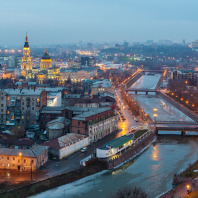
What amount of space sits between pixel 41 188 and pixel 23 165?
1390 millimetres

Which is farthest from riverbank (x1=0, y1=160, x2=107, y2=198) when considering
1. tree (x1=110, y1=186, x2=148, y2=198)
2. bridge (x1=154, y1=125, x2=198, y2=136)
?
bridge (x1=154, y1=125, x2=198, y2=136)

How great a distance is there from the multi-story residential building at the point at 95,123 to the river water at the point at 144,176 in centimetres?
173

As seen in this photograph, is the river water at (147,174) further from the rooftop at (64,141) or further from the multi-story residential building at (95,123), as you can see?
the multi-story residential building at (95,123)

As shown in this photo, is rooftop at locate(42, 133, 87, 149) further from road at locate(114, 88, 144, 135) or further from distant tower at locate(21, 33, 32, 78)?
distant tower at locate(21, 33, 32, 78)

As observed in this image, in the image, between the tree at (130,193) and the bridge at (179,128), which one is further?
the bridge at (179,128)

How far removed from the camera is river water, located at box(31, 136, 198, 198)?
10141mm

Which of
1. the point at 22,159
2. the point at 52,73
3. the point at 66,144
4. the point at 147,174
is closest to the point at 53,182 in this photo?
the point at 22,159

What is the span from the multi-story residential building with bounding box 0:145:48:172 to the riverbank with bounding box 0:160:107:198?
911mm

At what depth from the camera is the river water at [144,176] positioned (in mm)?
10141

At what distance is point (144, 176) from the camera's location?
11.3 m

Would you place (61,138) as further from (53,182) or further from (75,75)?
(75,75)

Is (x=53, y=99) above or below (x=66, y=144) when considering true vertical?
above

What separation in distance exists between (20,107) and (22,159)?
16.8ft

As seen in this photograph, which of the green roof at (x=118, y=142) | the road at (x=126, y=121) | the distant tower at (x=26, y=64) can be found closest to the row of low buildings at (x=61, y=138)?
the road at (x=126, y=121)
